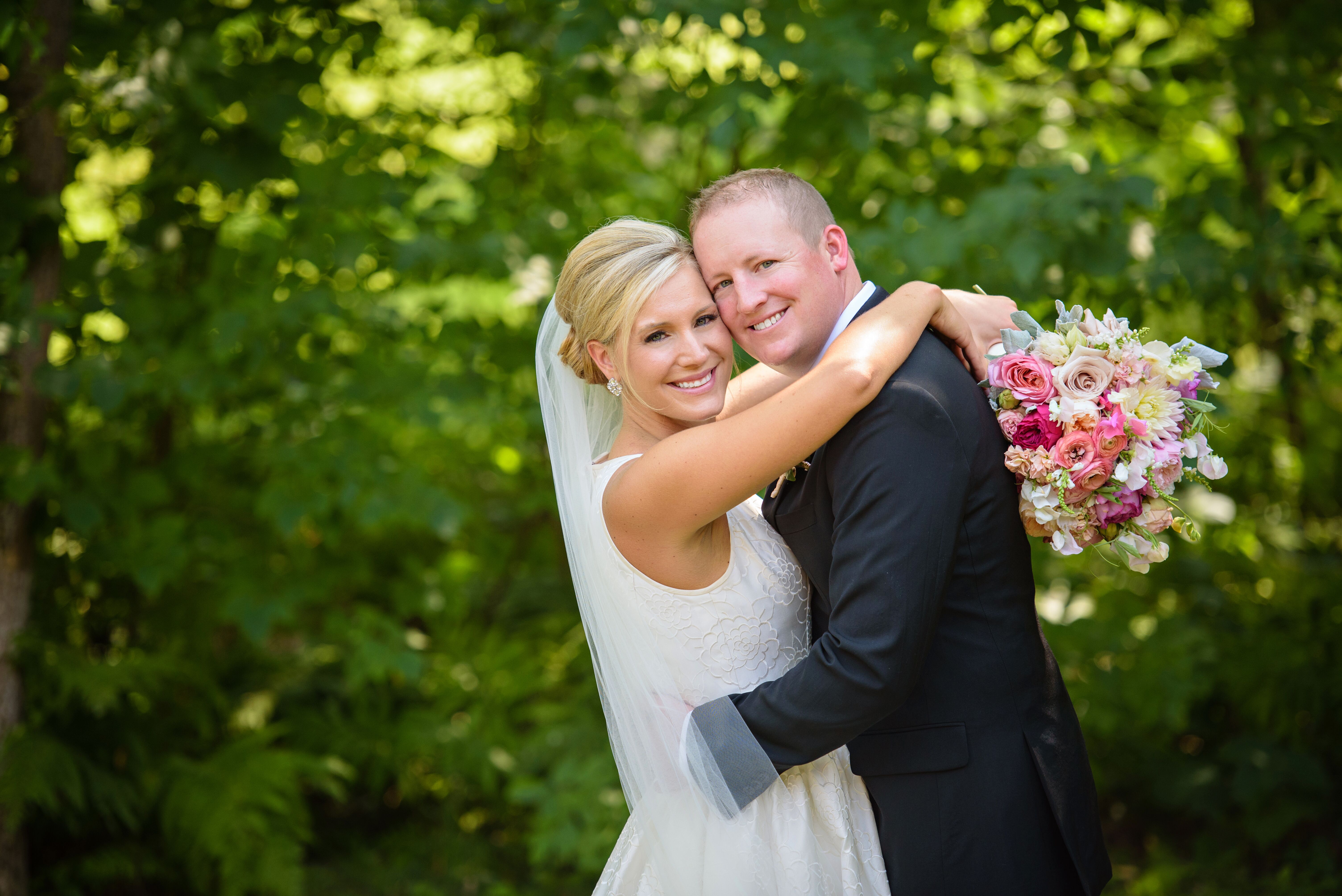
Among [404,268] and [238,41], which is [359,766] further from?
[238,41]

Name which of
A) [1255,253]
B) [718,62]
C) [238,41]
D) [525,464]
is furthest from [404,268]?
[1255,253]

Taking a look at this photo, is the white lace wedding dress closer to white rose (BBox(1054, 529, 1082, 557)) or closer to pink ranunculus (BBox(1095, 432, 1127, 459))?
white rose (BBox(1054, 529, 1082, 557))

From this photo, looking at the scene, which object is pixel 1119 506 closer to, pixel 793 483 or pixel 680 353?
pixel 793 483

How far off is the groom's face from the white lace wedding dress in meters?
0.48

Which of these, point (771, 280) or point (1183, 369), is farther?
point (771, 280)

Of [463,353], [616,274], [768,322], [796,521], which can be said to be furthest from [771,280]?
[463,353]

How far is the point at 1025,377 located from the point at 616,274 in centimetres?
102

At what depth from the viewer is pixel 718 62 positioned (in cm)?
584

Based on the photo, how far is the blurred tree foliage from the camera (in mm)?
4066

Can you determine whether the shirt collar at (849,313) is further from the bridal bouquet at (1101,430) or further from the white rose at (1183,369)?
the white rose at (1183,369)

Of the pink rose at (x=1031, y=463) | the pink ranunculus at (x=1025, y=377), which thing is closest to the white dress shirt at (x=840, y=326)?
the pink ranunculus at (x=1025, y=377)

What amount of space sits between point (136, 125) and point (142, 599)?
2324 millimetres

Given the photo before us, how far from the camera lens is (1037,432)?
222cm

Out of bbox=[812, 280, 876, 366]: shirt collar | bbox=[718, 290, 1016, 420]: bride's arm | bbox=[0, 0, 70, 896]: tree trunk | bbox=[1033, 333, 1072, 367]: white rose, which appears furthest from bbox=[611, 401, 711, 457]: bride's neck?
bbox=[0, 0, 70, 896]: tree trunk
